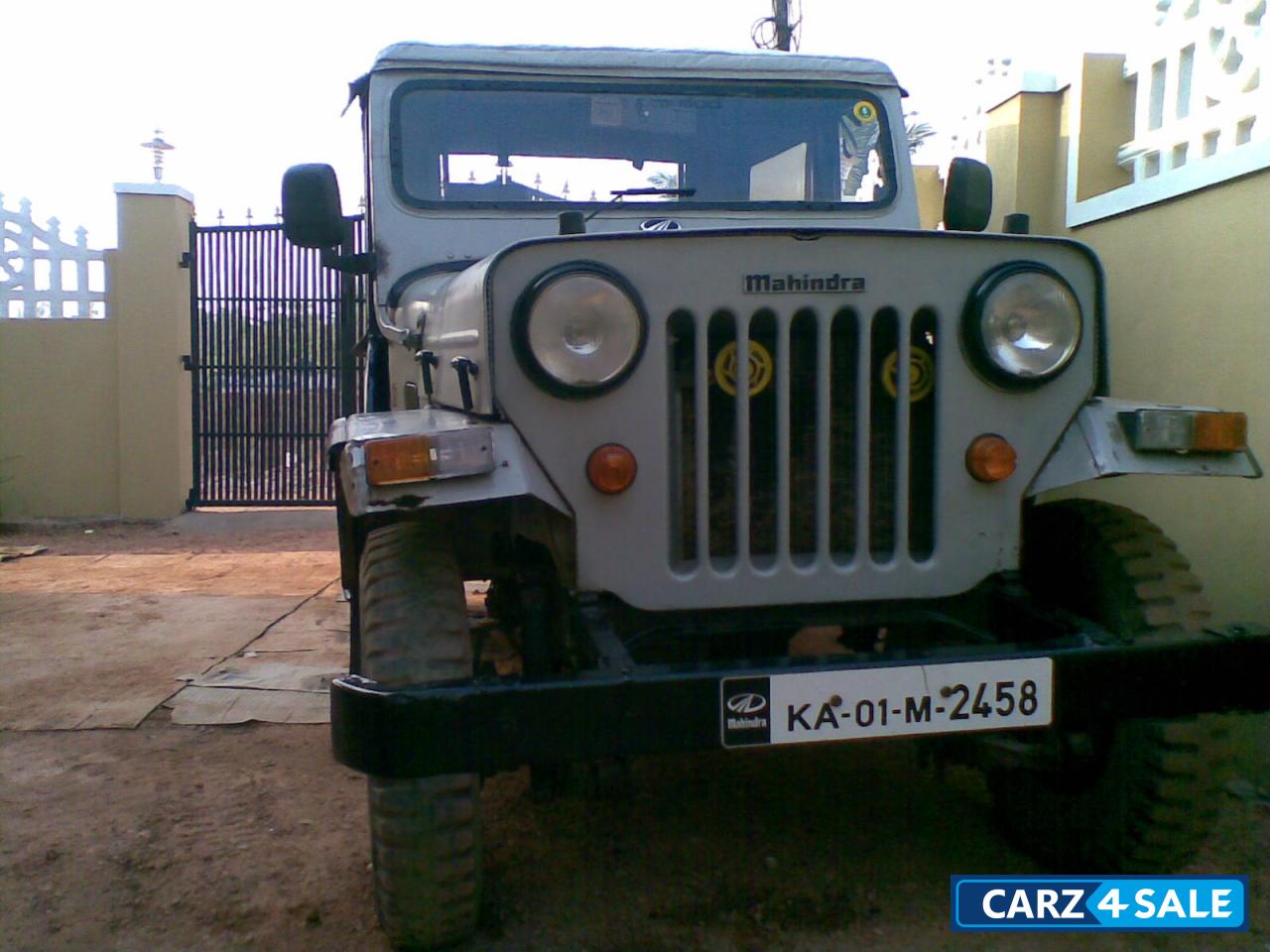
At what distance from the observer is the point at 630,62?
3.83 meters

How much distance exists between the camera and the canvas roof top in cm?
374

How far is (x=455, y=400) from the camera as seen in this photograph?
281 centimetres

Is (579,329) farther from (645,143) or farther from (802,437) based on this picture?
(645,143)

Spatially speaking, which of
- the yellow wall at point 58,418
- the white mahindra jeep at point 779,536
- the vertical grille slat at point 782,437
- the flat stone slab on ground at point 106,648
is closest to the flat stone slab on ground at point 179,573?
the flat stone slab on ground at point 106,648

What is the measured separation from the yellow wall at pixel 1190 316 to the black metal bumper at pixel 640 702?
1412 mm

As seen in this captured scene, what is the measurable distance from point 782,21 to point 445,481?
9.87 meters

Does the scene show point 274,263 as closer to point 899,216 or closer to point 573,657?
point 899,216

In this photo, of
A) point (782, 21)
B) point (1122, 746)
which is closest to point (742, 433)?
point (1122, 746)

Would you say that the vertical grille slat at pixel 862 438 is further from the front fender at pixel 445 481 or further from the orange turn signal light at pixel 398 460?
the orange turn signal light at pixel 398 460

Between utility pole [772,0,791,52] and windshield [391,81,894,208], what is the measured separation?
7563 millimetres

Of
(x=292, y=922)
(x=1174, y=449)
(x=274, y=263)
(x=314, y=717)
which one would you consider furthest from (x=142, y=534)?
(x=1174, y=449)

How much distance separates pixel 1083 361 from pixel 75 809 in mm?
3001

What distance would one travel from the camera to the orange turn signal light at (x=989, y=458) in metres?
2.58

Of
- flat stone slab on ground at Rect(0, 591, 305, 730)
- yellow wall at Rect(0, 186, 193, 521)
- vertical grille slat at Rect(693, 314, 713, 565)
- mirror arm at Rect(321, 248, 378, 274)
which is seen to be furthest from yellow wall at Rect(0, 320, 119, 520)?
vertical grille slat at Rect(693, 314, 713, 565)
